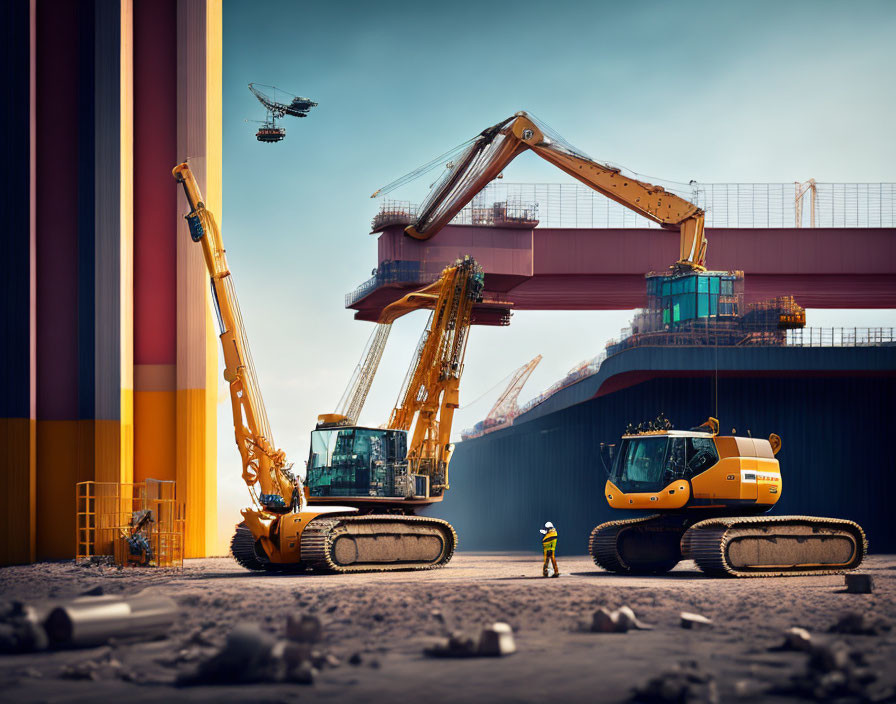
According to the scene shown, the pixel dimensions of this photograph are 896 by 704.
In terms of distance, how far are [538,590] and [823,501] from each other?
24.4 m

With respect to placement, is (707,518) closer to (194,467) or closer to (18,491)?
(194,467)

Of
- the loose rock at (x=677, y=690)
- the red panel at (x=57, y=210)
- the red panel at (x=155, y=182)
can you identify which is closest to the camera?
the loose rock at (x=677, y=690)

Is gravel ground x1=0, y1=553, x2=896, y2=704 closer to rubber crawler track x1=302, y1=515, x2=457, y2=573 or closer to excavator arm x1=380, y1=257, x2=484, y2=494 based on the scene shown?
rubber crawler track x1=302, y1=515, x2=457, y2=573

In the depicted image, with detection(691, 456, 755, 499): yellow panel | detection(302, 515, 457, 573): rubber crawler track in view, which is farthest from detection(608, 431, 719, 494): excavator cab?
detection(302, 515, 457, 573): rubber crawler track

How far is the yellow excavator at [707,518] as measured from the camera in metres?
24.1

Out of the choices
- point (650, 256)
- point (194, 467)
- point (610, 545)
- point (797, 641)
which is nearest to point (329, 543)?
point (610, 545)

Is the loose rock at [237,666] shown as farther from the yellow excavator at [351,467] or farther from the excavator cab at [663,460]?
the excavator cab at [663,460]

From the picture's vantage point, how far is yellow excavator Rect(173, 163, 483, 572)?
24.5 meters

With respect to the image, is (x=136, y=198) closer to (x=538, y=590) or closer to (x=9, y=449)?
(x=9, y=449)

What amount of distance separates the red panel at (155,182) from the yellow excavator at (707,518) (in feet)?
54.9

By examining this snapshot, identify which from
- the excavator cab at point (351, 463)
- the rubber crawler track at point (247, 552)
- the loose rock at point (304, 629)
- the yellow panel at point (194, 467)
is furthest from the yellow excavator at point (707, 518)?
the yellow panel at point (194, 467)

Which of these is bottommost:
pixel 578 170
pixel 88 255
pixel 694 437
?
pixel 694 437

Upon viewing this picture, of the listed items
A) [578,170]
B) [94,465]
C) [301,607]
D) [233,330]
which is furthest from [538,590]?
[578,170]

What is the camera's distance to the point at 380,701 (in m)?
9.86
